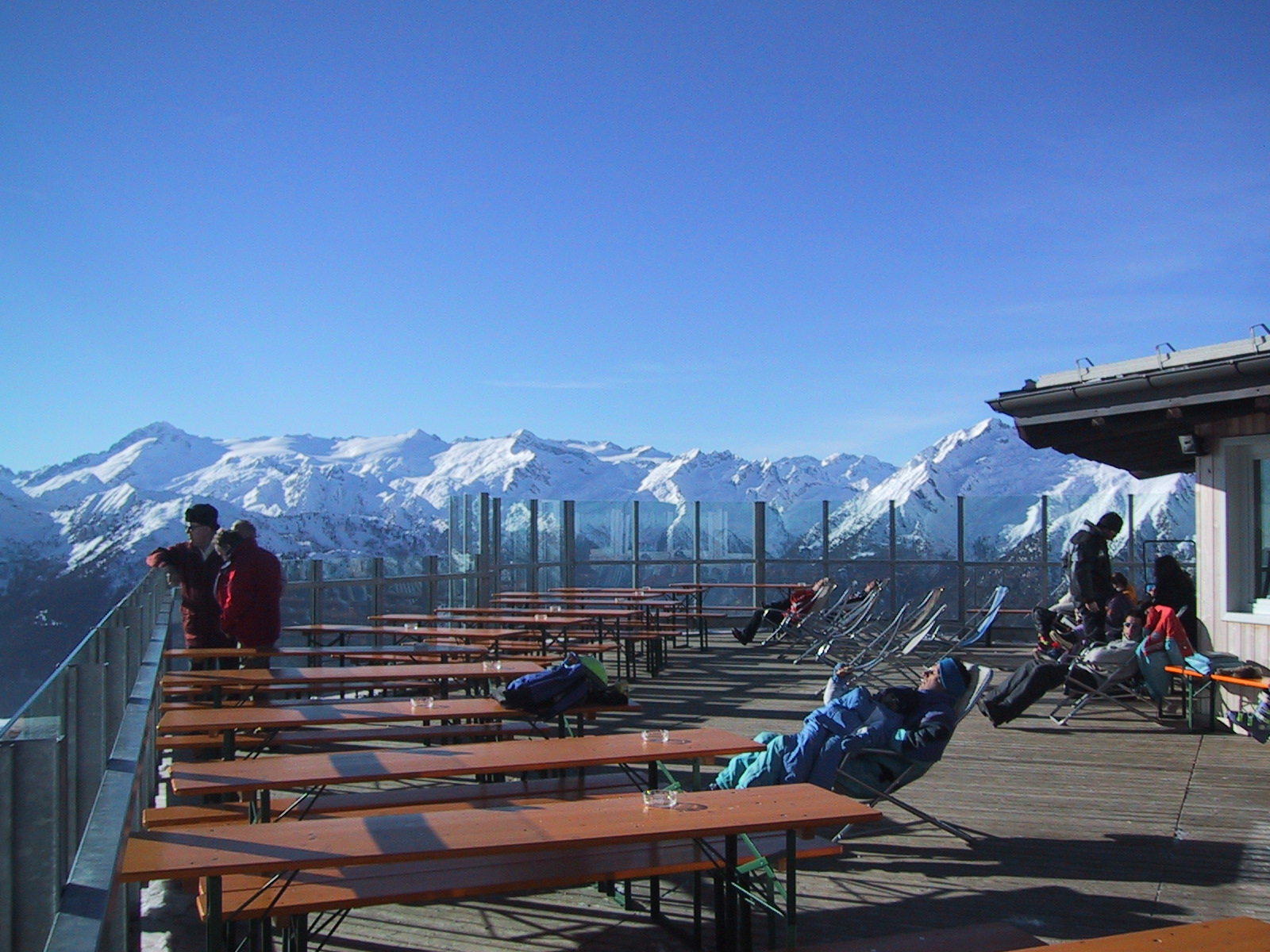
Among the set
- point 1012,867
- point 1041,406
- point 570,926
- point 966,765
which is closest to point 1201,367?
point 1041,406

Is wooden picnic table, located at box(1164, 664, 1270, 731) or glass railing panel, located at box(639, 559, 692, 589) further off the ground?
glass railing panel, located at box(639, 559, 692, 589)

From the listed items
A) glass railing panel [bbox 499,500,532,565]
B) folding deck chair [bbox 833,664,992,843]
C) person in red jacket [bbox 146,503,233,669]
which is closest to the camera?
folding deck chair [bbox 833,664,992,843]

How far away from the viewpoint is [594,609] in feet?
40.7

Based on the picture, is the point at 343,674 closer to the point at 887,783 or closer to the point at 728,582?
the point at 887,783

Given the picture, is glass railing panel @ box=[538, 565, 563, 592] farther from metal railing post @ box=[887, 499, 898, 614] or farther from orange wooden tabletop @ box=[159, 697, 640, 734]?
orange wooden tabletop @ box=[159, 697, 640, 734]

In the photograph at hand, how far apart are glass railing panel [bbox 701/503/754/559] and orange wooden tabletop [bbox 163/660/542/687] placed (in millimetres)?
11753

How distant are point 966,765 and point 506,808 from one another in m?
4.46

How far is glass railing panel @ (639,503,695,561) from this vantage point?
18.4 m

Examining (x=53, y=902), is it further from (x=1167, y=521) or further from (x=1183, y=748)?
(x=1167, y=521)

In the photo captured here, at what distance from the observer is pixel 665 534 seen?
1856 centimetres

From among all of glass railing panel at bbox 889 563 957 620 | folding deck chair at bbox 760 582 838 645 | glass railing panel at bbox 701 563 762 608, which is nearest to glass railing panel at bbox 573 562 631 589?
glass railing panel at bbox 701 563 762 608

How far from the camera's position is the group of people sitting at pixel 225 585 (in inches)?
300

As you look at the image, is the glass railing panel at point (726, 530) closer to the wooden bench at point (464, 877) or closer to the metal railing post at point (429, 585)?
the metal railing post at point (429, 585)

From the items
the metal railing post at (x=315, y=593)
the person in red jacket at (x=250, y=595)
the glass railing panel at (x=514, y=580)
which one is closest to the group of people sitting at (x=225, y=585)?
the person in red jacket at (x=250, y=595)
